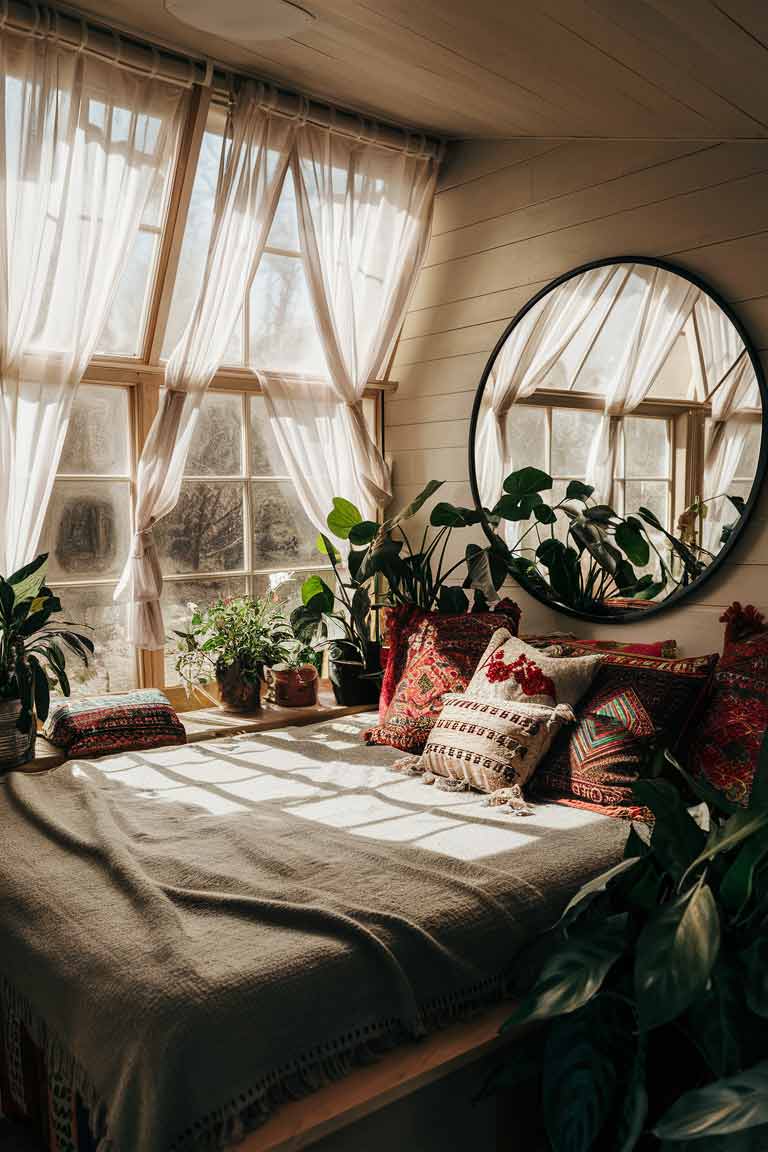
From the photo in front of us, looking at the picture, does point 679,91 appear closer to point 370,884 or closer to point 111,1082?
point 370,884

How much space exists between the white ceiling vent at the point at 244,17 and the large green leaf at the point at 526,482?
5.55ft

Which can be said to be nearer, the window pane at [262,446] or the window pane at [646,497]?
the window pane at [646,497]

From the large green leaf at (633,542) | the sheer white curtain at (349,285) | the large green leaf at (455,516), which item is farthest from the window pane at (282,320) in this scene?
the large green leaf at (633,542)

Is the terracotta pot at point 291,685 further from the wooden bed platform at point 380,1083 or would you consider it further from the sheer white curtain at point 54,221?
the wooden bed platform at point 380,1083

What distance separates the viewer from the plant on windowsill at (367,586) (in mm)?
3787

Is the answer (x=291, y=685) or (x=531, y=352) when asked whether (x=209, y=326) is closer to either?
(x=531, y=352)

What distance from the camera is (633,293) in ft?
11.4

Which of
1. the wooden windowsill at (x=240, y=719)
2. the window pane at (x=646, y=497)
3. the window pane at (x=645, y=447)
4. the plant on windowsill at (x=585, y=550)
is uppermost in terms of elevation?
the window pane at (x=645, y=447)

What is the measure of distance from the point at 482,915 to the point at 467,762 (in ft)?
2.81

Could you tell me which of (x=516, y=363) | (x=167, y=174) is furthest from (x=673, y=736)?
(x=167, y=174)

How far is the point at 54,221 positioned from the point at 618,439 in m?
2.11

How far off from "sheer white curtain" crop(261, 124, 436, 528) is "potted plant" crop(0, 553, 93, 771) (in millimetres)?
1327

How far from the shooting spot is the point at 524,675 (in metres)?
3.04

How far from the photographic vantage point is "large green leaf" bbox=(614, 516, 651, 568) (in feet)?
11.3
